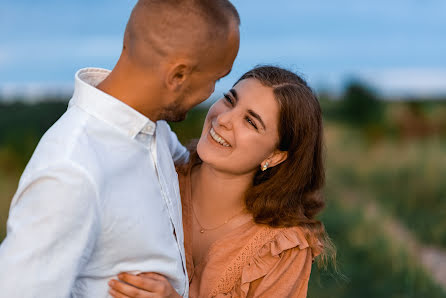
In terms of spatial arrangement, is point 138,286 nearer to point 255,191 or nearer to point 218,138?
point 218,138

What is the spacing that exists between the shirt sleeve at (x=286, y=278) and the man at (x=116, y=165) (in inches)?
32.1

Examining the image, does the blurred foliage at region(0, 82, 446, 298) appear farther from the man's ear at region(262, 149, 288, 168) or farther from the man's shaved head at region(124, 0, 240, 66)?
the man's shaved head at region(124, 0, 240, 66)

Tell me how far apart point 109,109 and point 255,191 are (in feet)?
4.21

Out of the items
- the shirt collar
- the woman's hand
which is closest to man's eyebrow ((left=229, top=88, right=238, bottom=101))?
the shirt collar

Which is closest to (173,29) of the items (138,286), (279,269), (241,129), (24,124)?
(138,286)

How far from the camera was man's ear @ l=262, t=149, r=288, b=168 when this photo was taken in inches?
104

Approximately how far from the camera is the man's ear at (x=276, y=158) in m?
2.64

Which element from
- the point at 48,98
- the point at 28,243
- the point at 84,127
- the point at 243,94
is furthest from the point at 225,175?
the point at 48,98

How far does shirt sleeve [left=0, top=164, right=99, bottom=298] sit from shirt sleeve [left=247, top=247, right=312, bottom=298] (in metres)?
1.20

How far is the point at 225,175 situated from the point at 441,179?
613 cm

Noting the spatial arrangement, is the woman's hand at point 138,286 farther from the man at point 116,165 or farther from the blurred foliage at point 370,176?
the blurred foliage at point 370,176

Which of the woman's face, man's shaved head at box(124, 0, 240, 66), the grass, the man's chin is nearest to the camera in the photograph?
man's shaved head at box(124, 0, 240, 66)

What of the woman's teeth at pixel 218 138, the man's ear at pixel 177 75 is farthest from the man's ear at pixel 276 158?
the man's ear at pixel 177 75

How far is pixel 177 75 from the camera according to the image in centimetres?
156
